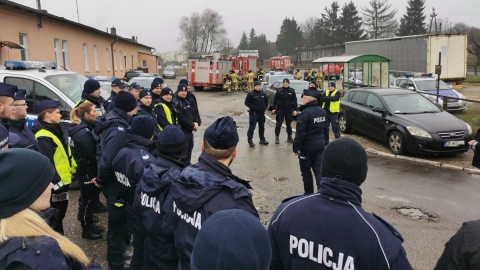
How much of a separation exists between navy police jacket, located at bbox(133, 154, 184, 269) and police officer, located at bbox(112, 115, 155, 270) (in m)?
0.55

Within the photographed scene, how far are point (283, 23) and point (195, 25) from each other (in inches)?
899

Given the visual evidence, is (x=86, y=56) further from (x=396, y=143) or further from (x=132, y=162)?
(x=132, y=162)

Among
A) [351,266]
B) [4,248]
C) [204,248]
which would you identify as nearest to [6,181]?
[4,248]

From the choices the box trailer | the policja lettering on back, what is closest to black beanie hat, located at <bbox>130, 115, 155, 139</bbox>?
the policja lettering on back

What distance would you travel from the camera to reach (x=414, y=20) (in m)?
71.4

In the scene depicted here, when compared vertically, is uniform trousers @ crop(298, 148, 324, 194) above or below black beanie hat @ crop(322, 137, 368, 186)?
below

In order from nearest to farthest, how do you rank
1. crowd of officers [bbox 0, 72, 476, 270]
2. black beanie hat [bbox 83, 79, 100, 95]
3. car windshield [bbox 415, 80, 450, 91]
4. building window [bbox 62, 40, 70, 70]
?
1. crowd of officers [bbox 0, 72, 476, 270]
2. black beanie hat [bbox 83, 79, 100, 95]
3. car windshield [bbox 415, 80, 450, 91]
4. building window [bbox 62, 40, 70, 70]

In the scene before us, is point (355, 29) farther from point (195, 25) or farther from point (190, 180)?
point (190, 180)

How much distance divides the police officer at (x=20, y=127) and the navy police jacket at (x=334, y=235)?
287cm

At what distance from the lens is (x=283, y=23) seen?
97.9 meters

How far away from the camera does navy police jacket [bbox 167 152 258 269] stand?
2.41 meters

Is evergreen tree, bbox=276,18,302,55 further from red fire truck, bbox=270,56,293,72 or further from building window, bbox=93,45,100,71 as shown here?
building window, bbox=93,45,100,71

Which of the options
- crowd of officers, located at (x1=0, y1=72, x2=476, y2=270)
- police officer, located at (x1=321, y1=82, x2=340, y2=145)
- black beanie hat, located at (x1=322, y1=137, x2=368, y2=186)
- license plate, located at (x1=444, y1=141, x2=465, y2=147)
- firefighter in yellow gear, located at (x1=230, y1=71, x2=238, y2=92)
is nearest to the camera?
crowd of officers, located at (x1=0, y1=72, x2=476, y2=270)

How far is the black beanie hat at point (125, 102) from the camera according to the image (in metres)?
5.04
